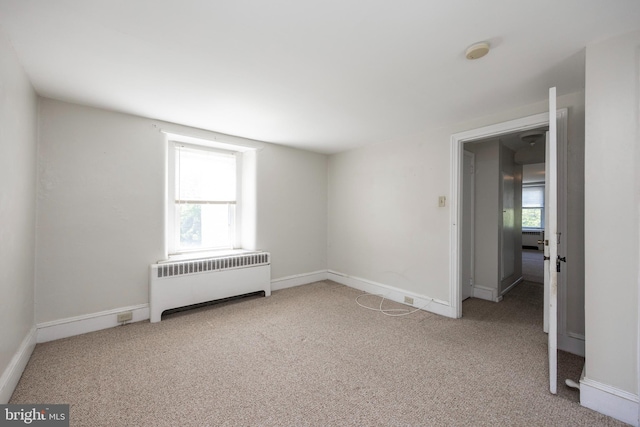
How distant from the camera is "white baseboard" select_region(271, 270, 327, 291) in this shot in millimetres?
4098

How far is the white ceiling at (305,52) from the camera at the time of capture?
1.37 meters

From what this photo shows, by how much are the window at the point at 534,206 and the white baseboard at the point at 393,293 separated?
8.48 metres

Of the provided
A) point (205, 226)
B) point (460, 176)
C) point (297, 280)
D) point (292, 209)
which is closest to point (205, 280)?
point (205, 226)

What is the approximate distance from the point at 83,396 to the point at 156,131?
101 inches

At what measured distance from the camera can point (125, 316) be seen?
281cm

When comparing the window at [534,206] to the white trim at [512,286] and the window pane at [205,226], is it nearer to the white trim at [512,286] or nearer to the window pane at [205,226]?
the white trim at [512,286]

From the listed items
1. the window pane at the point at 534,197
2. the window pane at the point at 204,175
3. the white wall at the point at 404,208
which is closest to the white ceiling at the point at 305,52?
the white wall at the point at 404,208

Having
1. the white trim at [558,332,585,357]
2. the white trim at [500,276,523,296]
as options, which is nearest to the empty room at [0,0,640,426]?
the white trim at [558,332,585,357]

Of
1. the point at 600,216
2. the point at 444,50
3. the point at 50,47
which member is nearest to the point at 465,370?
the point at 600,216

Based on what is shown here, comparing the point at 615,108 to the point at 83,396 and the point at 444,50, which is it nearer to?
the point at 444,50

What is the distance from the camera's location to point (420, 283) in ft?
11.2

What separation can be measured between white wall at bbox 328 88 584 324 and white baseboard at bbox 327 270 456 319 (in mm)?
64

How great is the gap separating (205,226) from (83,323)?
1.63 metres

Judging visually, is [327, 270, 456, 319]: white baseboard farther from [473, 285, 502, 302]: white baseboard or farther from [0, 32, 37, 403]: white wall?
[0, 32, 37, 403]: white wall
